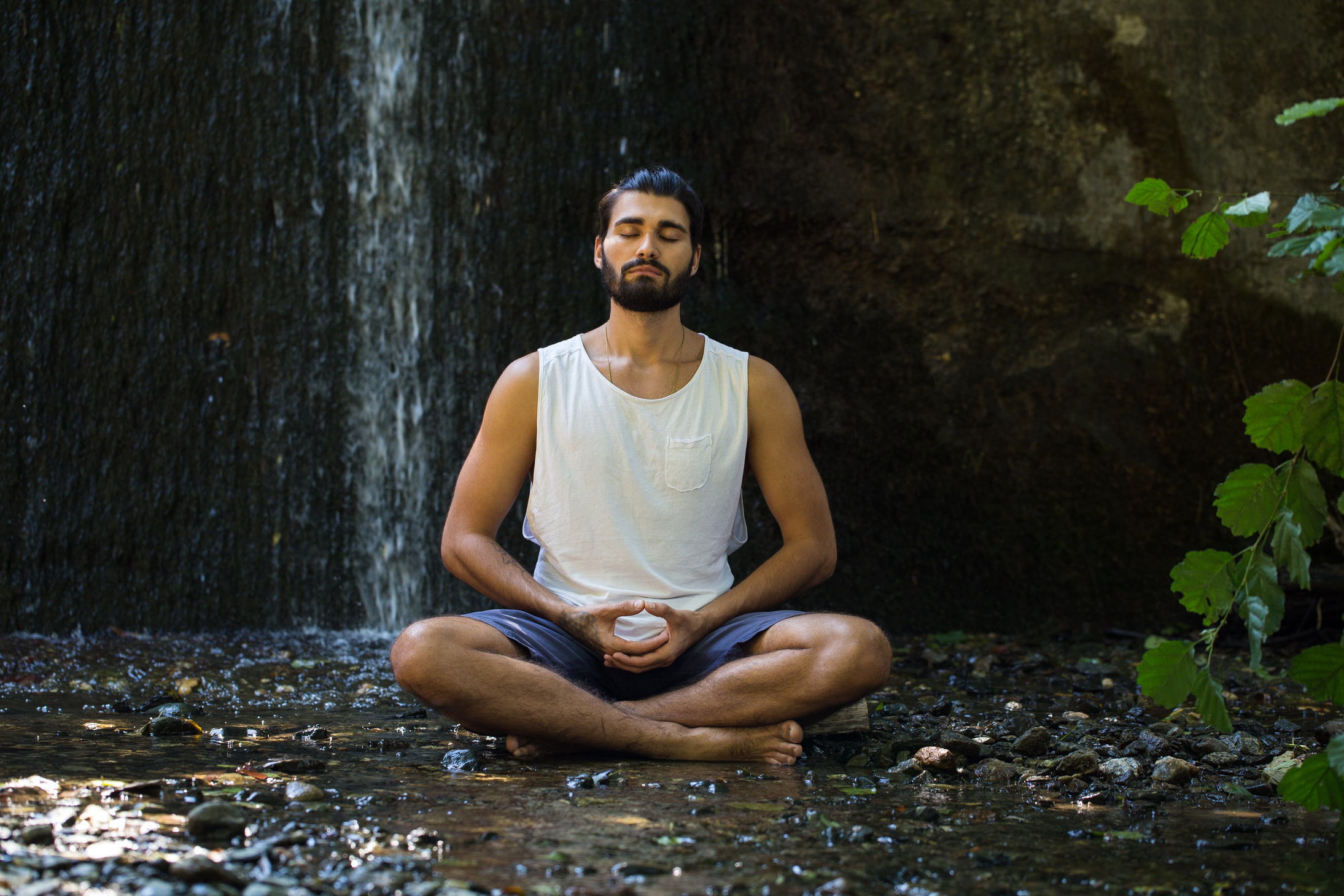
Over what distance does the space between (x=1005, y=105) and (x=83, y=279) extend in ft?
14.7

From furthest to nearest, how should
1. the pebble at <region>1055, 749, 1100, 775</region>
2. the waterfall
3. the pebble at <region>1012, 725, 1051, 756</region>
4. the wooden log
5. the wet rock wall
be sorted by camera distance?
1. the waterfall
2. the wet rock wall
3. the wooden log
4. the pebble at <region>1012, 725, 1051, 756</region>
5. the pebble at <region>1055, 749, 1100, 775</region>

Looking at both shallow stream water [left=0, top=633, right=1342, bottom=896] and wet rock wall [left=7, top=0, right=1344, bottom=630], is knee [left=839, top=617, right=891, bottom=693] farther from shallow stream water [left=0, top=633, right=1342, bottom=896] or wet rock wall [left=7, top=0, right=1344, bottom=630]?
wet rock wall [left=7, top=0, right=1344, bottom=630]

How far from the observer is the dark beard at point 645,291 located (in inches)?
120

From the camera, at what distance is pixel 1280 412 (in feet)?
6.34

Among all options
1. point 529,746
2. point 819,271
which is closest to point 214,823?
point 529,746

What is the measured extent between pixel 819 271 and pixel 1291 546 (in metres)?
3.58

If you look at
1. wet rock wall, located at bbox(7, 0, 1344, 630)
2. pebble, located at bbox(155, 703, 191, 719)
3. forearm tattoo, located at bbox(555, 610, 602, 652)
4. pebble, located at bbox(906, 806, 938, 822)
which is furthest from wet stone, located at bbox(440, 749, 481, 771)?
wet rock wall, located at bbox(7, 0, 1344, 630)

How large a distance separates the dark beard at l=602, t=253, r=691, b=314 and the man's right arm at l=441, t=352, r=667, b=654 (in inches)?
11.8

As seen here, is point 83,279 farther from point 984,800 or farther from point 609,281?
point 984,800

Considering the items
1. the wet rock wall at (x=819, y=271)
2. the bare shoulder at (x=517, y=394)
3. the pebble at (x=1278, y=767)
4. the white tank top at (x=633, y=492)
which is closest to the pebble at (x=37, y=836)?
the white tank top at (x=633, y=492)

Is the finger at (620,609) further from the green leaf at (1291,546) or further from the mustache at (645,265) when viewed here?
the green leaf at (1291,546)

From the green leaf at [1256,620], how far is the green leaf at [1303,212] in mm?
633

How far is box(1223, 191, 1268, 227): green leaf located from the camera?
1.76m

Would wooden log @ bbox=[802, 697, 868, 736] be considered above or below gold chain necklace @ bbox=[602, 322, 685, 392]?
below
